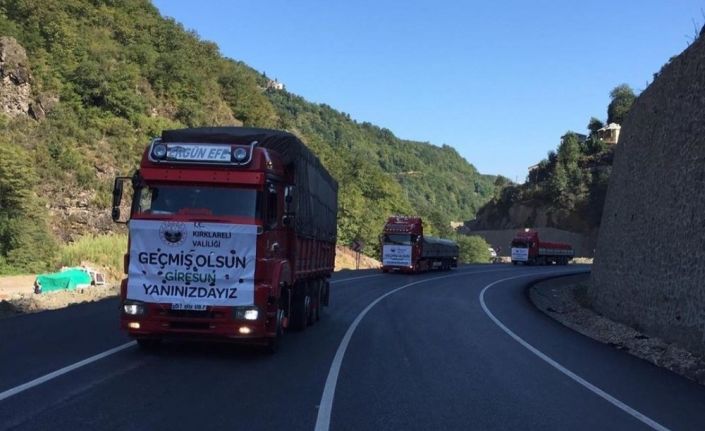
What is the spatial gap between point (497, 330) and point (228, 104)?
62.1 metres

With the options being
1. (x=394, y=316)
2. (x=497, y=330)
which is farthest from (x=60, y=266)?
(x=497, y=330)

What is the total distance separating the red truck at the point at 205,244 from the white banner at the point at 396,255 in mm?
34665

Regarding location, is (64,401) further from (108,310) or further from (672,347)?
(672,347)

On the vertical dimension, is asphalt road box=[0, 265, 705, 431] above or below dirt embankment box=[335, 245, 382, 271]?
above

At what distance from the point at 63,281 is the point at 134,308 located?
21.2 metres

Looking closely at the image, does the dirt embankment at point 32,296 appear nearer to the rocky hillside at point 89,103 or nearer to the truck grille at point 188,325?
the rocky hillside at point 89,103

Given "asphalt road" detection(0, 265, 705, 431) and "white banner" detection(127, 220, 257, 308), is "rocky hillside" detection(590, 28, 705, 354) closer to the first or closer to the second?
"asphalt road" detection(0, 265, 705, 431)

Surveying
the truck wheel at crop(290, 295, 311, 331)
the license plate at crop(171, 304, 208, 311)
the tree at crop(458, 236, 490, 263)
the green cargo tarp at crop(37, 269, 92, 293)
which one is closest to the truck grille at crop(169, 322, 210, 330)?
the license plate at crop(171, 304, 208, 311)

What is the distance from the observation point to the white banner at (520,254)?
233 ft

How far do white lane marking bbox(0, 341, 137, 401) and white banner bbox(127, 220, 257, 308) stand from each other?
109 cm

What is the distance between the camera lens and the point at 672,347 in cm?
1366

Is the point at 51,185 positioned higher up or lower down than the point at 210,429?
higher up

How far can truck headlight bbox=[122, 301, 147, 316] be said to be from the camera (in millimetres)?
9789

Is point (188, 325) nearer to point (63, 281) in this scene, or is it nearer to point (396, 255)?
point (63, 281)
